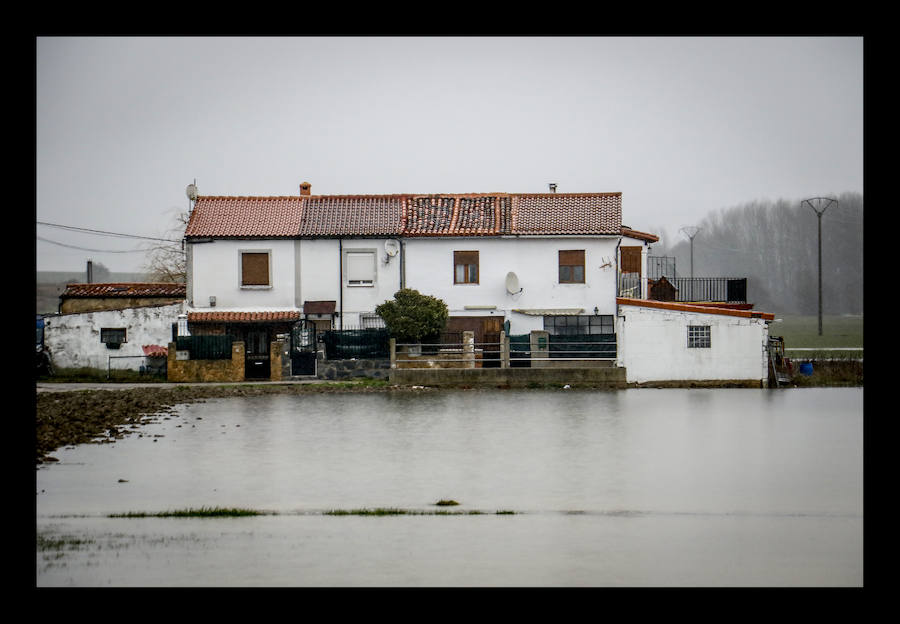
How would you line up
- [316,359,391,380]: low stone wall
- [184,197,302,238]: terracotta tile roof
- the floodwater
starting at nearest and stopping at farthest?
the floodwater, [316,359,391,380]: low stone wall, [184,197,302,238]: terracotta tile roof

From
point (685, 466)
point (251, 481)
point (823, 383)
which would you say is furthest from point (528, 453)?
point (823, 383)

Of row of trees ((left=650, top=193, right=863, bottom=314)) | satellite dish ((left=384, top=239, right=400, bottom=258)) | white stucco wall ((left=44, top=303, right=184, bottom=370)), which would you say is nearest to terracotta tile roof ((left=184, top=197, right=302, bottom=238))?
satellite dish ((left=384, top=239, right=400, bottom=258))

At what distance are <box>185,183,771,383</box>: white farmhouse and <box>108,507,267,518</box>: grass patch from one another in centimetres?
2097

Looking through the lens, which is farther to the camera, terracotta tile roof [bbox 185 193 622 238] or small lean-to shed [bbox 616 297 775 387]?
terracotta tile roof [bbox 185 193 622 238]

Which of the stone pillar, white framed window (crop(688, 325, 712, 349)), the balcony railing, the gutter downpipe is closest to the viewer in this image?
white framed window (crop(688, 325, 712, 349))

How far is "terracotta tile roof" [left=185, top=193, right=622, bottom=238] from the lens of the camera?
32809 millimetres

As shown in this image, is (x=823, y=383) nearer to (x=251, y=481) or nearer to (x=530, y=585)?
(x=251, y=481)

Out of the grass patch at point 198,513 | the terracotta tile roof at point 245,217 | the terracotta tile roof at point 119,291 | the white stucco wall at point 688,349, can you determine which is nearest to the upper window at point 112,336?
the terracotta tile roof at point 119,291

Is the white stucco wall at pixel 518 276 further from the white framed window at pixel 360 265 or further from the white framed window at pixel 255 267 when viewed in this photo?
the white framed window at pixel 255 267

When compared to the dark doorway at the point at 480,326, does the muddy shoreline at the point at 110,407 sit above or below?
below

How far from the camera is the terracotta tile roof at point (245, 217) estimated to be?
108ft

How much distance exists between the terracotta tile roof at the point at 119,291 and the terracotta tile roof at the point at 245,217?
94.4 inches

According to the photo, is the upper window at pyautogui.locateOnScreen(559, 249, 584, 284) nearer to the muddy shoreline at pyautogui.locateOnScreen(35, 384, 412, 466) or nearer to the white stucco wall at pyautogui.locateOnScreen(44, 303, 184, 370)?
the muddy shoreline at pyautogui.locateOnScreen(35, 384, 412, 466)

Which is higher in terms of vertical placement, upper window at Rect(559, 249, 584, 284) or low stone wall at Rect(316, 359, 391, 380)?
upper window at Rect(559, 249, 584, 284)
